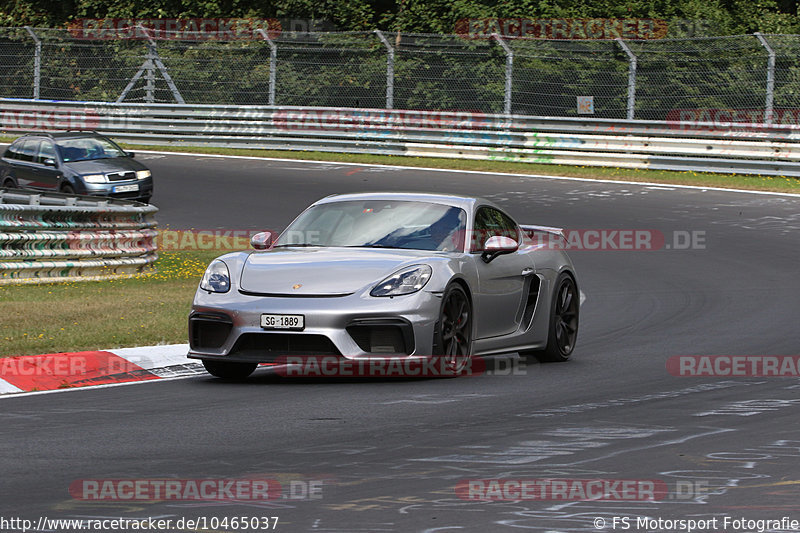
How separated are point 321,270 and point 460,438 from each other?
2555 mm

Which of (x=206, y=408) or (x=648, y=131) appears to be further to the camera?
(x=648, y=131)

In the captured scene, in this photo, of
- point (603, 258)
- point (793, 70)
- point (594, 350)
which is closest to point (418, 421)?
point (594, 350)

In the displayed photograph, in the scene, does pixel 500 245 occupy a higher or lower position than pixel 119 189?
higher

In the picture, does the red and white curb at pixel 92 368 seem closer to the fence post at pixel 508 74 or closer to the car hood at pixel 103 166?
the car hood at pixel 103 166

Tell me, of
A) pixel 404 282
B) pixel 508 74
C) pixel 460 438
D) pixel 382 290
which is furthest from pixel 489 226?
pixel 508 74

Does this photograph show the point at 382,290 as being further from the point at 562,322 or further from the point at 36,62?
the point at 36,62

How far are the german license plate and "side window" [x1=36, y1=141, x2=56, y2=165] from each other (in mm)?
17642

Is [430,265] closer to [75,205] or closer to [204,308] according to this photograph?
[204,308]

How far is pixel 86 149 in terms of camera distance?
86.0ft

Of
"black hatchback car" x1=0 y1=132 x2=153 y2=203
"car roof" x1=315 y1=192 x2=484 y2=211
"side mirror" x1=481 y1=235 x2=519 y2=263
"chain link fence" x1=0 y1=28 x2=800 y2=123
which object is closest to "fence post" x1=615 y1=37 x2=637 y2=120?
"chain link fence" x1=0 y1=28 x2=800 y2=123

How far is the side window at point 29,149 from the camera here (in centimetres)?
2623

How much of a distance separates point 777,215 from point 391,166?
9496 mm

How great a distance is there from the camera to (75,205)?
17000 millimetres

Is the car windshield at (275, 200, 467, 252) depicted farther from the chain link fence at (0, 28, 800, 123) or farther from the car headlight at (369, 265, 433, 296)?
the chain link fence at (0, 28, 800, 123)
